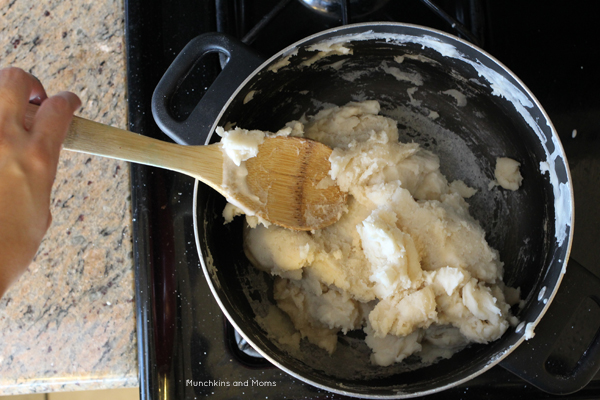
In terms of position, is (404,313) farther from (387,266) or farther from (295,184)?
(295,184)

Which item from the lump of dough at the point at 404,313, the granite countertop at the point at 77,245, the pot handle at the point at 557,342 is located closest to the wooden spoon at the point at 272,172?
the lump of dough at the point at 404,313

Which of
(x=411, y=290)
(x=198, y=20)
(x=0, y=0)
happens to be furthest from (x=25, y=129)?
(x=411, y=290)

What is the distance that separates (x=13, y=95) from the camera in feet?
2.23

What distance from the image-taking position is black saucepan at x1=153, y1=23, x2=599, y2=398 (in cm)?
89

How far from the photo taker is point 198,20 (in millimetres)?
1078

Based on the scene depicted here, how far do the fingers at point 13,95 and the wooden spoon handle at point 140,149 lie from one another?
43 mm

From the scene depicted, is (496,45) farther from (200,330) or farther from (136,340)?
(136,340)

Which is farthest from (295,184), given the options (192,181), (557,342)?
(557,342)

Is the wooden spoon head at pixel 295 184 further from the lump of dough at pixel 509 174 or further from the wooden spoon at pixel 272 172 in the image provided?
the lump of dough at pixel 509 174

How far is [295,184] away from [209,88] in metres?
0.30

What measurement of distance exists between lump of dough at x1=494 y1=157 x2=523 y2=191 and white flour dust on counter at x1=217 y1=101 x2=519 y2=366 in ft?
0.42

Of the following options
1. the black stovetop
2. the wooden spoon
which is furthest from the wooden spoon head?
the black stovetop

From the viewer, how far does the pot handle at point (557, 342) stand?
2.80ft

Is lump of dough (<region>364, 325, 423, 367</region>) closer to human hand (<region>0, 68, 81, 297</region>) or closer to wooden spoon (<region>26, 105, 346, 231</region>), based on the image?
wooden spoon (<region>26, 105, 346, 231</region>)
